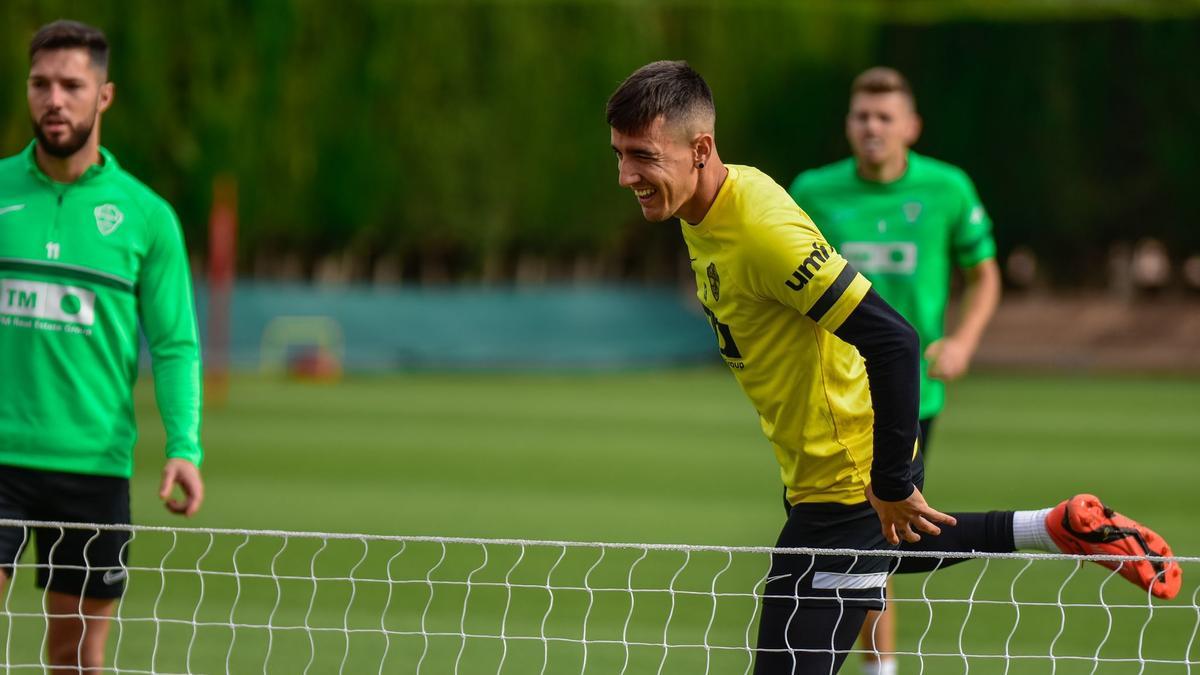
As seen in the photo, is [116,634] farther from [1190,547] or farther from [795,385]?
[1190,547]

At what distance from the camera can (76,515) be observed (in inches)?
207

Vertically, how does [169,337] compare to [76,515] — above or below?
above

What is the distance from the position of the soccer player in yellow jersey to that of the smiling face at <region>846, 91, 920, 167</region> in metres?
2.49

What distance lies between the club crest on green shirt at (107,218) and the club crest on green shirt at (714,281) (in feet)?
6.56

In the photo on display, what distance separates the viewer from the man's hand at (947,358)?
683cm

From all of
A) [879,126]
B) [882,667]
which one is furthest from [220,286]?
[882,667]

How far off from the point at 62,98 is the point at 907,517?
2884 mm

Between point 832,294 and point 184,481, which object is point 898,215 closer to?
point 832,294

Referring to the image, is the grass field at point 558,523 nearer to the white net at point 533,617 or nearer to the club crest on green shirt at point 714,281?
the white net at point 533,617

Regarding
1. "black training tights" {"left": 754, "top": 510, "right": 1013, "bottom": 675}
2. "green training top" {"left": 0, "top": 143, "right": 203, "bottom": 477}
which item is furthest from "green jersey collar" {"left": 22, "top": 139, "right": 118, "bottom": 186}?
"black training tights" {"left": 754, "top": 510, "right": 1013, "bottom": 675}

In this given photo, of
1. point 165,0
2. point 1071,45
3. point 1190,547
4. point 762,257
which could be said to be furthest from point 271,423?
point 1071,45

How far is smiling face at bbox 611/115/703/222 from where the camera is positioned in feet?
13.9

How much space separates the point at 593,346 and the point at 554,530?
20149 mm

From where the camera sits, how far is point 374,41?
108 ft
